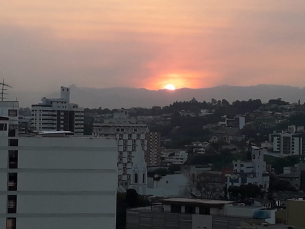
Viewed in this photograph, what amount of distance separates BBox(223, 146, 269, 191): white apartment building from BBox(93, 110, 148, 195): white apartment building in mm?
5852

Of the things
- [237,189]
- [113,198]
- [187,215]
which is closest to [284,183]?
[237,189]

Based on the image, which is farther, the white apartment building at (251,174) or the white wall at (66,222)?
the white apartment building at (251,174)

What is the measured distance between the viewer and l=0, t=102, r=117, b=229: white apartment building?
16.9 meters

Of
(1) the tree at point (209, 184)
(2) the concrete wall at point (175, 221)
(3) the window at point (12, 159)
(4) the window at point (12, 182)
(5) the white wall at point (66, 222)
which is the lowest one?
(1) the tree at point (209, 184)

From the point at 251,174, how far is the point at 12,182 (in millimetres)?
40011

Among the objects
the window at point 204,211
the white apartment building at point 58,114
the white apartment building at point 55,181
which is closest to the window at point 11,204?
the white apartment building at point 55,181

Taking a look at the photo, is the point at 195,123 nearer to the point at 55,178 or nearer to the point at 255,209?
the point at 255,209

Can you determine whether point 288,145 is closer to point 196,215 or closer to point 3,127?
point 196,215

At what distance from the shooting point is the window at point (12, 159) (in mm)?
16836

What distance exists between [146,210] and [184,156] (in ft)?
177

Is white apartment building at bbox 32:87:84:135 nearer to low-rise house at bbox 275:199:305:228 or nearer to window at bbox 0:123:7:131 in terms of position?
low-rise house at bbox 275:199:305:228

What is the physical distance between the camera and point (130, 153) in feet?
171

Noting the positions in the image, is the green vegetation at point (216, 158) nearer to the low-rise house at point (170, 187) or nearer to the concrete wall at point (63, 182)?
the low-rise house at point (170, 187)

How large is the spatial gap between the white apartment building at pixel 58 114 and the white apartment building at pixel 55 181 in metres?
52.9
